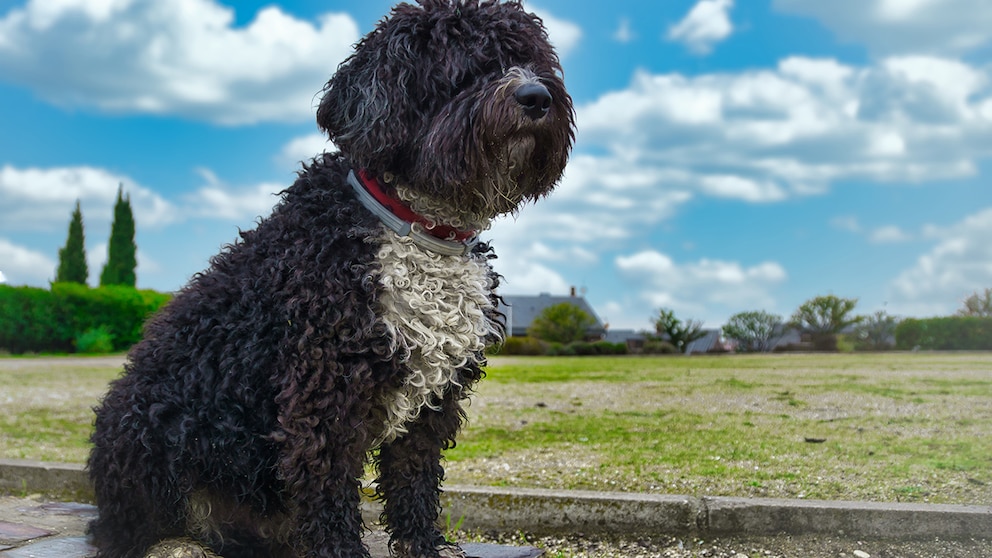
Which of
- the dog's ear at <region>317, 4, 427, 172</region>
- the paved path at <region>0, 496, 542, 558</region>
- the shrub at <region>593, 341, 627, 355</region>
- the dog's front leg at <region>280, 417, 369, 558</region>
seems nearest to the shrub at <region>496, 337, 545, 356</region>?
the shrub at <region>593, 341, 627, 355</region>

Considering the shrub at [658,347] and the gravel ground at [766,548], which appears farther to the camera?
the shrub at [658,347]

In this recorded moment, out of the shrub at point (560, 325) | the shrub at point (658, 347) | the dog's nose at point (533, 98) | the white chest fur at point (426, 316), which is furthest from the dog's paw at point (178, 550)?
the shrub at point (560, 325)

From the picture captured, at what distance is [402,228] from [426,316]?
383 millimetres

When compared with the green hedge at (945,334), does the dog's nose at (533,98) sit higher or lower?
higher

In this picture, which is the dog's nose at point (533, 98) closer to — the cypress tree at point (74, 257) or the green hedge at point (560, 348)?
the green hedge at point (560, 348)

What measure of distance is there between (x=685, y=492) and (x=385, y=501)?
90.5 inches

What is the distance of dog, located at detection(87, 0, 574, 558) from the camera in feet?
10.5

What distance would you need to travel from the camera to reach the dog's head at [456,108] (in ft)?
10.2

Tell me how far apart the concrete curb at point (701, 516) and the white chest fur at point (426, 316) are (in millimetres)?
1761

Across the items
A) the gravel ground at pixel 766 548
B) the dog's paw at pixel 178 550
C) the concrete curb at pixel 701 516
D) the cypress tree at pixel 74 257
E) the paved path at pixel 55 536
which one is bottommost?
the gravel ground at pixel 766 548

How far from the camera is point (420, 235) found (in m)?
3.33

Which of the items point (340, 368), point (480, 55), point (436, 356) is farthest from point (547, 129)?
point (340, 368)

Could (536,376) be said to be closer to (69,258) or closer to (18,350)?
(18,350)

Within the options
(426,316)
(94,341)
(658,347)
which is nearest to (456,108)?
(426,316)
